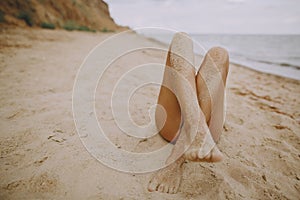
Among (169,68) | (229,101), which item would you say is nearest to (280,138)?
(229,101)

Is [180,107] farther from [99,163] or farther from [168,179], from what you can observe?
[99,163]

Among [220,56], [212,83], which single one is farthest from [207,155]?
[220,56]

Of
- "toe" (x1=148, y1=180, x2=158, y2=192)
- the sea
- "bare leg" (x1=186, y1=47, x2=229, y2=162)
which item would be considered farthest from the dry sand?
the sea

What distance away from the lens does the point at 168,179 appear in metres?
1.09

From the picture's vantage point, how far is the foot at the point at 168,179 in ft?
3.43

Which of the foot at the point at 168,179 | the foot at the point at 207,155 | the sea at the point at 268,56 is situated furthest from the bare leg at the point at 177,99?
the sea at the point at 268,56

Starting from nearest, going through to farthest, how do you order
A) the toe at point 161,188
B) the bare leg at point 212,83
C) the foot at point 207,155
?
1. the foot at point 207,155
2. the toe at point 161,188
3. the bare leg at point 212,83

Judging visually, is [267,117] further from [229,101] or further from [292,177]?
[292,177]

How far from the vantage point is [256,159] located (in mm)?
1339

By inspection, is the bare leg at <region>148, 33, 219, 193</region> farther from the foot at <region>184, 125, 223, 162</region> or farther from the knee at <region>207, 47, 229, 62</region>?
the knee at <region>207, 47, 229, 62</region>

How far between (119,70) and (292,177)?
2.76 metres

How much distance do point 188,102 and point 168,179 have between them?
0.48 meters

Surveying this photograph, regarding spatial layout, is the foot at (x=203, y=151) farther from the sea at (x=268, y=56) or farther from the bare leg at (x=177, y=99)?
the sea at (x=268, y=56)

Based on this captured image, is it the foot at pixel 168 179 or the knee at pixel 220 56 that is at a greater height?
the knee at pixel 220 56
